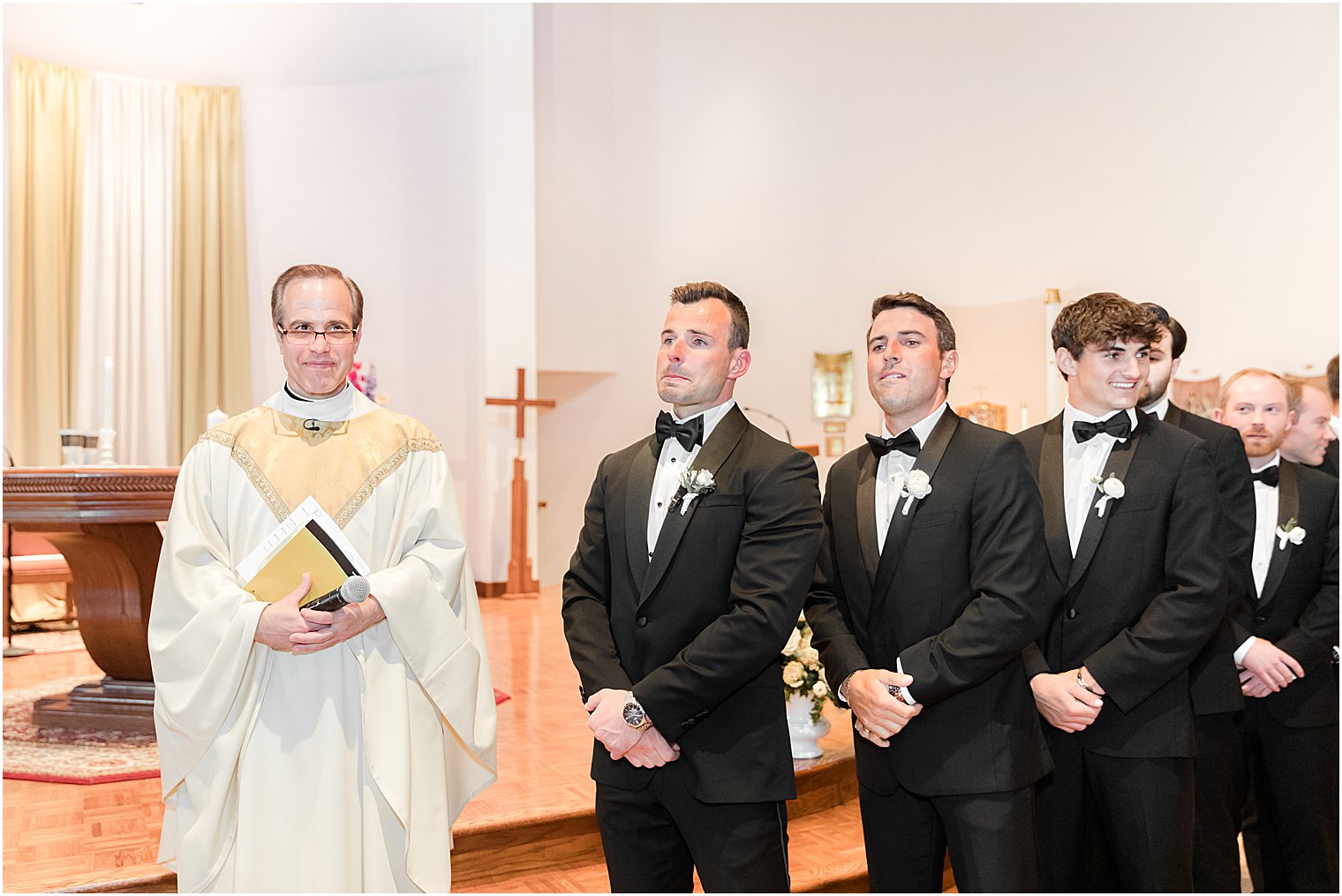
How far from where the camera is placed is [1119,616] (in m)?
2.83

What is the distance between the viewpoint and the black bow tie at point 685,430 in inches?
102

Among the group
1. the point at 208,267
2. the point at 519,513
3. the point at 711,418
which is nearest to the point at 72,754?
the point at 711,418

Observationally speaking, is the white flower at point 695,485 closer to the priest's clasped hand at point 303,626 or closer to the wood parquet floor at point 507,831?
the priest's clasped hand at point 303,626

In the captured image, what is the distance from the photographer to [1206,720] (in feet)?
10.6

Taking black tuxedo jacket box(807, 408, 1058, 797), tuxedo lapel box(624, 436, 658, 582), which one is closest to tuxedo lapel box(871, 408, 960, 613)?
black tuxedo jacket box(807, 408, 1058, 797)

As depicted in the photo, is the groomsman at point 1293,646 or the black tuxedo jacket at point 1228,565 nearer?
the black tuxedo jacket at point 1228,565

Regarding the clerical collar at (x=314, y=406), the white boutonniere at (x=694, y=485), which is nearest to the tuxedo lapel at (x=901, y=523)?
the white boutonniere at (x=694, y=485)

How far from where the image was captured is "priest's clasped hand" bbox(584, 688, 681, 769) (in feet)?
7.84

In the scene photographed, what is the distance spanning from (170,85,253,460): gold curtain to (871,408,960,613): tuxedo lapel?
857cm

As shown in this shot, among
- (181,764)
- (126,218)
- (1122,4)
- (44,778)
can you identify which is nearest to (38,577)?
(126,218)

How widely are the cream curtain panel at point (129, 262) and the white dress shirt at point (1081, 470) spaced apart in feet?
28.8

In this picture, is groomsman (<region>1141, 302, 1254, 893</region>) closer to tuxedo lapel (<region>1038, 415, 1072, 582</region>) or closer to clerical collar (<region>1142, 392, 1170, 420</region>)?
clerical collar (<region>1142, 392, 1170, 420</region>)

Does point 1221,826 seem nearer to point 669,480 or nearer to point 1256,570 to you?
point 1256,570

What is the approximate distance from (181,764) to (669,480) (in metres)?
1.32
